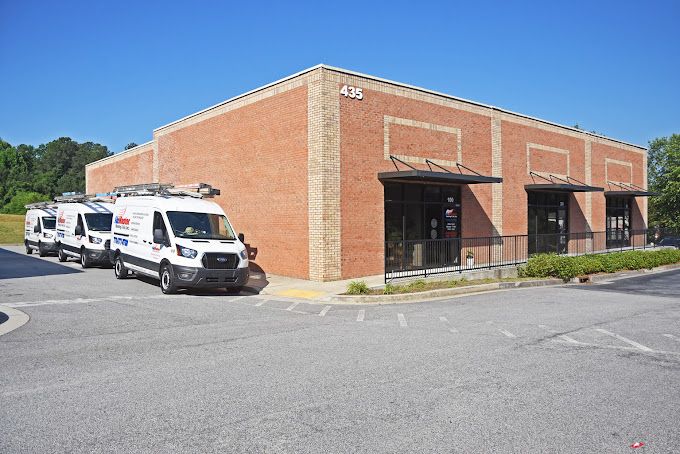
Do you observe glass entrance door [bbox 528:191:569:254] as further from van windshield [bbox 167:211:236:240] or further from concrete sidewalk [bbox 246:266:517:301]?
van windshield [bbox 167:211:236:240]

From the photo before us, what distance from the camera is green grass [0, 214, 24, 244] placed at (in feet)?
A: 144

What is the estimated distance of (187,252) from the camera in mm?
13086

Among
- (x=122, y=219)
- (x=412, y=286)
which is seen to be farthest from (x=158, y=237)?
(x=412, y=286)

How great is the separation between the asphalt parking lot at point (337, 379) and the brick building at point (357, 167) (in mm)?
5711

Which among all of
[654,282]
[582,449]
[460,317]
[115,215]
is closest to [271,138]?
[115,215]

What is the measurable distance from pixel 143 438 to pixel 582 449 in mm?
3526

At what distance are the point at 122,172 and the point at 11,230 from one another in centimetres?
2632

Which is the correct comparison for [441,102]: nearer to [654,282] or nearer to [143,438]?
[654,282]

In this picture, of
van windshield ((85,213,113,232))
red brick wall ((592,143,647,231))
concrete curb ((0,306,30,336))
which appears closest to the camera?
concrete curb ((0,306,30,336))

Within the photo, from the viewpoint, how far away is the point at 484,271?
17.3 meters

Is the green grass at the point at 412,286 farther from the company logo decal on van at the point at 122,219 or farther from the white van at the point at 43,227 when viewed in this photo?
the white van at the point at 43,227

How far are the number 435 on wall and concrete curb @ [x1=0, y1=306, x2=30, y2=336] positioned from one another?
10584 mm

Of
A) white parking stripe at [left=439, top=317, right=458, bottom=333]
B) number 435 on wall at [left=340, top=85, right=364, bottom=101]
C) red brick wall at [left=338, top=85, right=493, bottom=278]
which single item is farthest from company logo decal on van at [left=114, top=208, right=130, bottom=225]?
white parking stripe at [left=439, top=317, right=458, bottom=333]

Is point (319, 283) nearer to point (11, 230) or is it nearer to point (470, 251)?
point (470, 251)
